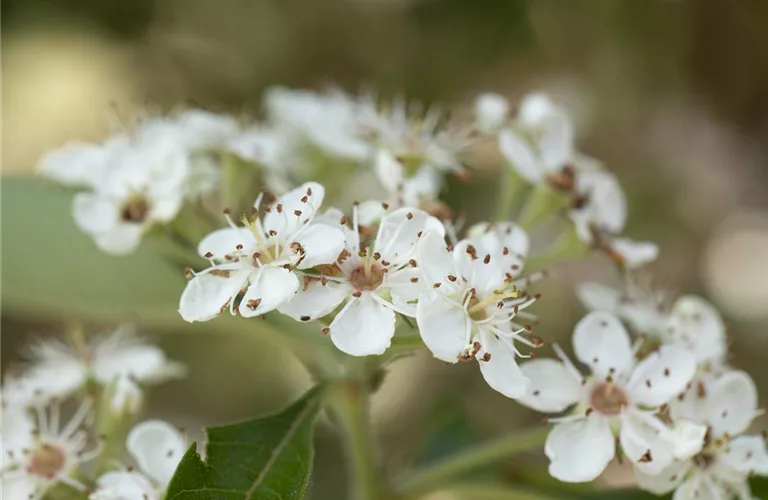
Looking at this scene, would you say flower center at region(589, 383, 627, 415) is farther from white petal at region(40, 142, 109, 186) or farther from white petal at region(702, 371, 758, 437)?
white petal at region(40, 142, 109, 186)

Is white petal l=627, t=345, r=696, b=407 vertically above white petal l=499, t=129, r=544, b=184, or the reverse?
white petal l=499, t=129, r=544, b=184

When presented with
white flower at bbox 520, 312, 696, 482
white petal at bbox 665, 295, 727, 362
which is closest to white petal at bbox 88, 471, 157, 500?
white flower at bbox 520, 312, 696, 482

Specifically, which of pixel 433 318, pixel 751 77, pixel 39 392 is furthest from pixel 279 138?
pixel 751 77

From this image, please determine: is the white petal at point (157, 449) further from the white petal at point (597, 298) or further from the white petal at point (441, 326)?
the white petal at point (597, 298)

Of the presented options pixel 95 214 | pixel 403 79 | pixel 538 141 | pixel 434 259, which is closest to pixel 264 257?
pixel 434 259

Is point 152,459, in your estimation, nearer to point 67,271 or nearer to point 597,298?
point 67,271

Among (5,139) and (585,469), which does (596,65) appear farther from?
(585,469)
